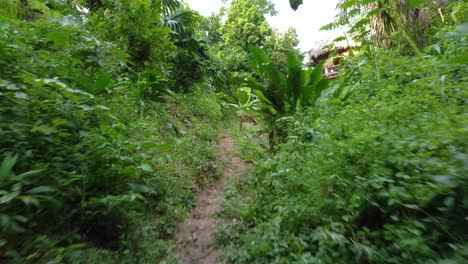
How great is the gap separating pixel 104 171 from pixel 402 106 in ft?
6.86

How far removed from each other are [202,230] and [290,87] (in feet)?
7.51

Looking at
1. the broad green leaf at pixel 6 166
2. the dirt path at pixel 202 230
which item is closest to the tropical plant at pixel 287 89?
the dirt path at pixel 202 230

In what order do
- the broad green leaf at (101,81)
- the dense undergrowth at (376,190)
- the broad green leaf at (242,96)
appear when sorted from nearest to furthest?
the dense undergrowth at (376,190)
the broad green leaf at (101,81)
the broad green leaf at (242,96)

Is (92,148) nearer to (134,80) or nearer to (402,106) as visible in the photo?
(402,106)

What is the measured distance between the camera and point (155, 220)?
2322 mm

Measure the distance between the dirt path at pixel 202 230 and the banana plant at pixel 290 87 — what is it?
1.23m

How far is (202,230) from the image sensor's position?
253 centimetres

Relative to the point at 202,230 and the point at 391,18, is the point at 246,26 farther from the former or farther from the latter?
the point at 202,230

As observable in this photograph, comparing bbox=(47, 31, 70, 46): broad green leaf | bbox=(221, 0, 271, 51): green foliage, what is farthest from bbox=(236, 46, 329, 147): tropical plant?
bbox=(221, 0, 271, 51): green foliage

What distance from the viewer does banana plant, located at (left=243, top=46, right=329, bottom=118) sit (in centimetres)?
364

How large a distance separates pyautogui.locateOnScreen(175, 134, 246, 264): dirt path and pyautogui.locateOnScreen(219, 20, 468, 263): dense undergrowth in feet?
0.54

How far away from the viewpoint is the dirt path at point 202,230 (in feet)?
7.16

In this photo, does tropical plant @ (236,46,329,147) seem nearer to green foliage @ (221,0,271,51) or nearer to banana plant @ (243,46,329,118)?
banana plant @ (243,46,329,118)

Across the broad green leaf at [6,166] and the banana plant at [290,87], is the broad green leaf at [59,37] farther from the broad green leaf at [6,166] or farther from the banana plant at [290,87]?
the banana plant at [290,87]
